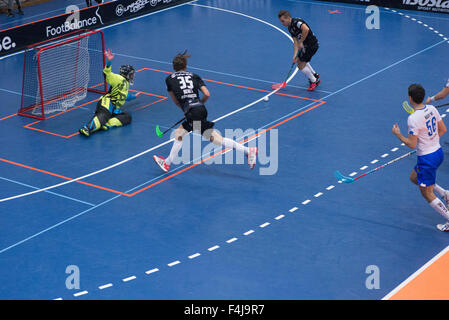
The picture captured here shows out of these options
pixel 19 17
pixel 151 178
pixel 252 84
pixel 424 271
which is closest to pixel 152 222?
pixel 151 178

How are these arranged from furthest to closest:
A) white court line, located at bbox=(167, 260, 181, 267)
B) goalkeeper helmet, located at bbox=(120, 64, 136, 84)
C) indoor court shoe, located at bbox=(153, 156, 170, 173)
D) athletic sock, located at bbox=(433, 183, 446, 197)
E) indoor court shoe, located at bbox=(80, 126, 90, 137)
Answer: goalkeeper helmet, located at bbox=(120, 64, 136, 84)
indoor court shoe, located at bbox=(80, 126, 90, 137)
indoor court shoe, located at bbox=(153, 156, 170, 173)
athletic sock, located at bbox=(433, 183, 446, 197)
white court line, located at bbox=(167, 260, 181, 267)

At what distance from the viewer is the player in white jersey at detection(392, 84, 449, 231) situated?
32.7 feet

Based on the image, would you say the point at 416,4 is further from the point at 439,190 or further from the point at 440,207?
the point at 440,207

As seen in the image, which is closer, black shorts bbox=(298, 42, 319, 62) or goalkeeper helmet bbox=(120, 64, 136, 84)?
goalkeeper helmet bbox=(120, 64, 136, 84)

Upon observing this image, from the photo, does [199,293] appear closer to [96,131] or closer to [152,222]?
[152,222]

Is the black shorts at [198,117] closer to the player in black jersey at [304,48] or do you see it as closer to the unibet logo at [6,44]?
the player in black jersey at [304,48]

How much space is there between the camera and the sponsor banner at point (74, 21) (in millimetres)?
20109

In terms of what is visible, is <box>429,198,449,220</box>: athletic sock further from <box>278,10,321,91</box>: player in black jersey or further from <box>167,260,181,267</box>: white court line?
<box>278,10,321,91</box>: player in black jersey

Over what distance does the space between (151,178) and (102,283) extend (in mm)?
3511

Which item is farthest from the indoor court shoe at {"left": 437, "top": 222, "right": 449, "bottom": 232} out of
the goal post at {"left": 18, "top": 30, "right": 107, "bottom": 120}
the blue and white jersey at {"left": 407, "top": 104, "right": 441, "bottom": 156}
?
the goal post at {"left": 18, "top": 30, "right": 107, "bottom": 120}

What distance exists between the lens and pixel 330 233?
10672 mm

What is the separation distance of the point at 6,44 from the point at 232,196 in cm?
1095

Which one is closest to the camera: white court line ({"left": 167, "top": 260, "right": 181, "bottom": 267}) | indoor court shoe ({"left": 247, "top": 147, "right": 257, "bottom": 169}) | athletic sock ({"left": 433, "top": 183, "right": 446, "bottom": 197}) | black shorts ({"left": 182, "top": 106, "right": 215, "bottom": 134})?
white court line ({"left": 167, "top": 260, "right": 181, "bottom": 267})

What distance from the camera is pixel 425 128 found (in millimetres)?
9977
